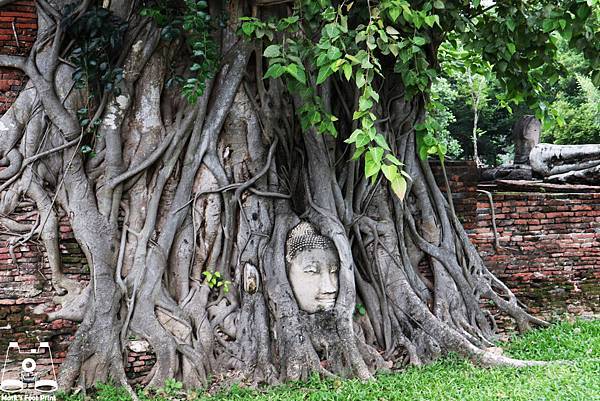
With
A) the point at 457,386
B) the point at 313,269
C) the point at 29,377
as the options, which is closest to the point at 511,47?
the point at 313,269

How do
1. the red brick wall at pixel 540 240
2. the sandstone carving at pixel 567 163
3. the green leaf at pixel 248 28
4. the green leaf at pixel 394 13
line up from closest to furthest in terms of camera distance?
the green leaf at pixel 394 13, the green leaf at pixel 248 28, the red brick wall at pixel 540 240, the sandstone carving at pixel 567 163

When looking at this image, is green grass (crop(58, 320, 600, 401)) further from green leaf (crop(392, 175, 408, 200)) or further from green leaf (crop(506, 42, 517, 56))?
green leaf (crop(506, 42, 517, 56))

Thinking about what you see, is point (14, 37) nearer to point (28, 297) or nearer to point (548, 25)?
point (28, 297)

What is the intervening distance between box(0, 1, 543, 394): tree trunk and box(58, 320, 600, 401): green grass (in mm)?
155

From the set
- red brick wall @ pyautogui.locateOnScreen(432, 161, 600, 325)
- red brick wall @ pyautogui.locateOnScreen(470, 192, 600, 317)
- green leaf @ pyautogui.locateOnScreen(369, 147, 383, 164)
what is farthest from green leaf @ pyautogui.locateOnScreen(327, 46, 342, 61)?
red brick wall @ pyautogui.locateOnScreen(470, 192, 600, 317)

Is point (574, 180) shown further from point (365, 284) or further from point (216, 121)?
point (216, 121)

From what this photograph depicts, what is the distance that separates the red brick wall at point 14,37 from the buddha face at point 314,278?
2.42 m

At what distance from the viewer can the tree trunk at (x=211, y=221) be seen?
4582 millimetres

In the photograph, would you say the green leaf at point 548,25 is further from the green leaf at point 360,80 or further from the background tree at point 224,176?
the green leaf at point 360,80

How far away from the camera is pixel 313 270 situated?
189 inches

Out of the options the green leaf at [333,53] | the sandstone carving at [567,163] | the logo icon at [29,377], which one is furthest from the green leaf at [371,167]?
the sandstone carving at [567,163]

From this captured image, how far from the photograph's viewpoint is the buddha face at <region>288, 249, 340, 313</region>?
4773 mm

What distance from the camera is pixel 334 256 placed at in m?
4.88

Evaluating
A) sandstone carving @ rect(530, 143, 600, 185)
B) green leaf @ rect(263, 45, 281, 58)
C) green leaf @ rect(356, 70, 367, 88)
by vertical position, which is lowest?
sandstone carving @ rect(530, 143, 600, 185)
